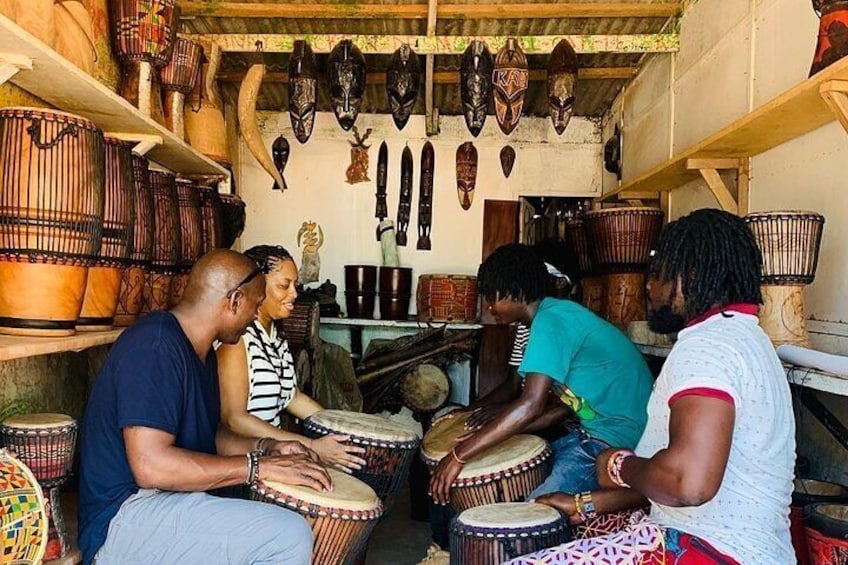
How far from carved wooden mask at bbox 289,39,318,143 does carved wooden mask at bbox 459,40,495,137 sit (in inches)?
41.7

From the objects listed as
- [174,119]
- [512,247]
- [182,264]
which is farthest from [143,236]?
[512,247]

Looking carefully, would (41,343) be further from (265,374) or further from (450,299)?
(450,299)

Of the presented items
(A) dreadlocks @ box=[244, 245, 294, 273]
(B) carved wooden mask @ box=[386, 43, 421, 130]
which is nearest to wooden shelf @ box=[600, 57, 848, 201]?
(B) carved wooden mask @ box=[386, 43, 421, 130]

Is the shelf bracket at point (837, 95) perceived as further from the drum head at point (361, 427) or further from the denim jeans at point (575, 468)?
the drum head at point (361, 427)

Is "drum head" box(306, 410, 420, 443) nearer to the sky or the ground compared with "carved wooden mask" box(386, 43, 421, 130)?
nearer to the ground

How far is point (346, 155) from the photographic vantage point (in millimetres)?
7195

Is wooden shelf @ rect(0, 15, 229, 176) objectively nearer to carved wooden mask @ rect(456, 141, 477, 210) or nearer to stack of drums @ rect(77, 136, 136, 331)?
stack of drums @ rect(77, 136, 136, 331)

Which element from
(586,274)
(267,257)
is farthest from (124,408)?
(586,274)

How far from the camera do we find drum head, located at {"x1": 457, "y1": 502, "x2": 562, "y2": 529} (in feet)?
7.83

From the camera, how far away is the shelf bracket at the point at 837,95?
102 inches

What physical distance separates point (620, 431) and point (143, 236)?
225 cm

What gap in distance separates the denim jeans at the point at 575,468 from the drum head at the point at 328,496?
28.1 inches

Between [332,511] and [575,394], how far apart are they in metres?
1.26

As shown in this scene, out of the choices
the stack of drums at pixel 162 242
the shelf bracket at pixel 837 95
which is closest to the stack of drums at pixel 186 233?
the stack of drums at pixel 162 242
